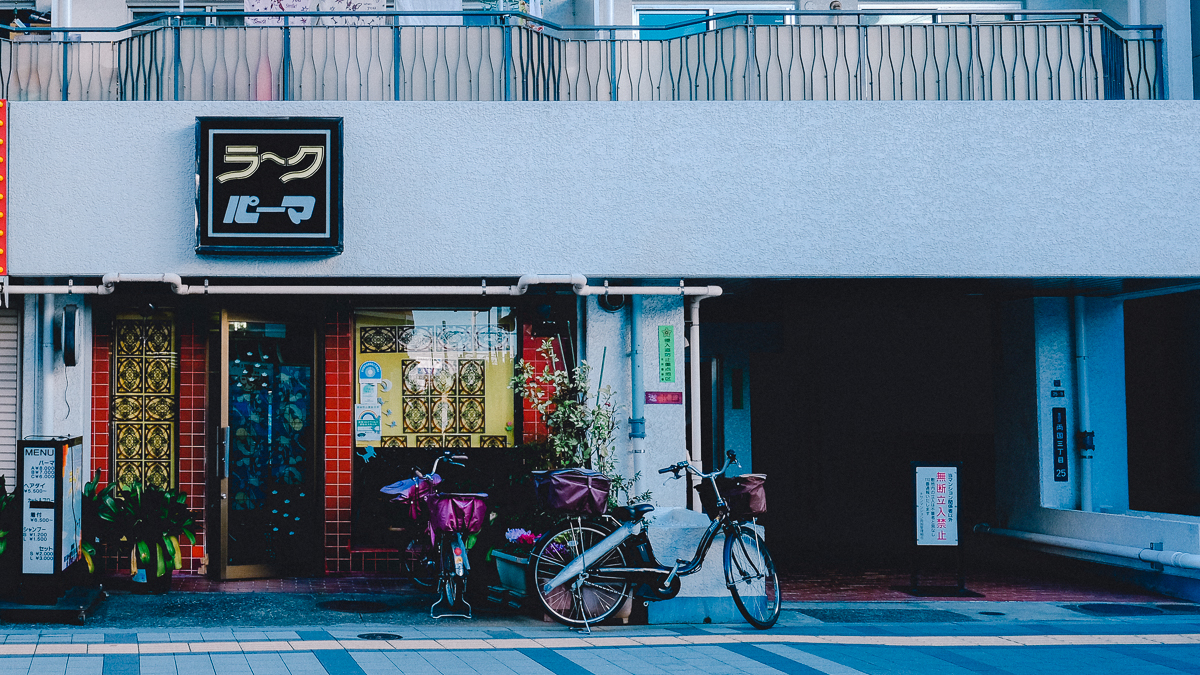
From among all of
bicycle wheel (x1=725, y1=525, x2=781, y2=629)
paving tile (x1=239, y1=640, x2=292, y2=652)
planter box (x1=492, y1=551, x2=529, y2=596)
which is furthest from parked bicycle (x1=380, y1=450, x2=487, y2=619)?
bicycle wheel (x1=725, y1=525, x2=781, y2=629)

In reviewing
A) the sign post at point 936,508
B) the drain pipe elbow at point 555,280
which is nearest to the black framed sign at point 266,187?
the drain pipe elbow at point 555,280

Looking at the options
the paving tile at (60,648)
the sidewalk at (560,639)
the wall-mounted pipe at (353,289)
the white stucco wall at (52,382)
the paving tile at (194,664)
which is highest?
the wall-mounted pipe at (353,289)

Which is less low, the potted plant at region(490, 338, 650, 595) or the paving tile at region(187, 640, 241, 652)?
the potted plant at region(490, 338, 650, 595)

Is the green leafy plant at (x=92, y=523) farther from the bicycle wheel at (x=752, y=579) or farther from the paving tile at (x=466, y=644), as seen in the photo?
the bicycle wheel at (x=752, y=579)

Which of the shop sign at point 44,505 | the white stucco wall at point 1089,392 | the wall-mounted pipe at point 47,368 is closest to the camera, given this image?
the shop sign at point 44,505

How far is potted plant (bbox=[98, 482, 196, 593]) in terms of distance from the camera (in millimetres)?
9344

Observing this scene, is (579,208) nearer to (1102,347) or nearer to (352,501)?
(352,501)

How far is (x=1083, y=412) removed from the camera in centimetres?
1158

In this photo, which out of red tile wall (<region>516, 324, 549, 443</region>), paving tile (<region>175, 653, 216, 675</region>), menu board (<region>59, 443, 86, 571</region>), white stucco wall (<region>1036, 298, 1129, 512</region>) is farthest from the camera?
white stucco wall (<region>1036, 298, 1129, 512</region>)

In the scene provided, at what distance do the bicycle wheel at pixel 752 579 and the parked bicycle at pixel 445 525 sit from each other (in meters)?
2.15

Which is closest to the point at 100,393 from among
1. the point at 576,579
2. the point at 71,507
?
the point at 71,507

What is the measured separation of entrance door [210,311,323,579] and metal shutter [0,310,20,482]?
2086mm

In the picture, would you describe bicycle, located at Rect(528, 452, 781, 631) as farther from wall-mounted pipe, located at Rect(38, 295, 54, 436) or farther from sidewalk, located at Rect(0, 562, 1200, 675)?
wall-mounted pipe, located at Rect(38, 295, 54, 436)

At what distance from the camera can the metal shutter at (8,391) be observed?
9984 mm
